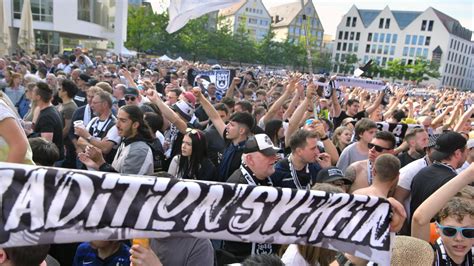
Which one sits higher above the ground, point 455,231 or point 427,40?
point 427,40

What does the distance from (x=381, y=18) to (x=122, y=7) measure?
79149mm

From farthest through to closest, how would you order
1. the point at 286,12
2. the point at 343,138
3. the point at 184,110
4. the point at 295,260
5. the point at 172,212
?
the point at 286,12, the point at 184,110, the point at 343,138, the point at 295,260, the point at 172,212

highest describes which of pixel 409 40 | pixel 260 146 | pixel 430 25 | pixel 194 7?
pixel 430 25

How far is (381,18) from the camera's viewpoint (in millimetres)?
106062

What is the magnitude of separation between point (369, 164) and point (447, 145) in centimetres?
84

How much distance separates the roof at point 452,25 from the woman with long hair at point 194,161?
109251 mm

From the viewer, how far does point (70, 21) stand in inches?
1641

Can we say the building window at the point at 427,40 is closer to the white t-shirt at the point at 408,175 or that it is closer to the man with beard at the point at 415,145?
the man with beard at the point at 415,145

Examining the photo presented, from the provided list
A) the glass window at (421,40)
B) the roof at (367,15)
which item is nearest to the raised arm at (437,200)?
the glass window at (421,40)

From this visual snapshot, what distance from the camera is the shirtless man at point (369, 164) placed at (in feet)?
13.5

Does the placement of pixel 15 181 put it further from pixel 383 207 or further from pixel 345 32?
pixel 345 32

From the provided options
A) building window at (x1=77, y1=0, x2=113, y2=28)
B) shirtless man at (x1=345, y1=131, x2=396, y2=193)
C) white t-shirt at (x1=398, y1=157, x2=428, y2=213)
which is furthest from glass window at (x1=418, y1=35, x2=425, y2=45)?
white t-shirt at (x1=398, y1=157, x2=428, y2=213)

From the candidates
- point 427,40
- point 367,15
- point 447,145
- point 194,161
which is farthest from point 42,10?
point 427,40

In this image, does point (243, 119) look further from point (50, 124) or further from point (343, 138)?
point (50, 124)
